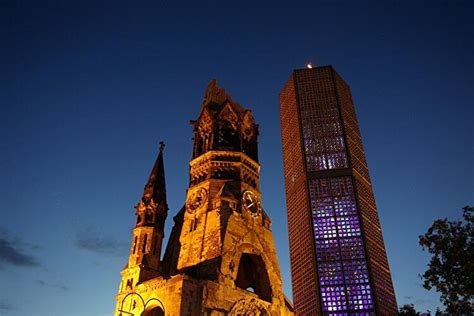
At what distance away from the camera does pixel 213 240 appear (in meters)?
39.5

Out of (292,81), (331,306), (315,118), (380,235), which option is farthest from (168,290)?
(292,81)

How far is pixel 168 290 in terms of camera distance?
34.8 m

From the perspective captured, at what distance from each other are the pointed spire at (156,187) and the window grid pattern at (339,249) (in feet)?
132

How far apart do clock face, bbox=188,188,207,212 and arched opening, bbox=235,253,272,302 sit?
7483 mm

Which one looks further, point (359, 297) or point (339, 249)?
point (339, 249)

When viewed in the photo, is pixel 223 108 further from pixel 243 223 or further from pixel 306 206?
pixel 306 206

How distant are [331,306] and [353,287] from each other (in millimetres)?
5395

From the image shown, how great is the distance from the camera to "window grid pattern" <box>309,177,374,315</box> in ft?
240

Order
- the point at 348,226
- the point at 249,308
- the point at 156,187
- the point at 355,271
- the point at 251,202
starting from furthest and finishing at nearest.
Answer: the point at 348,226, the point at 355,271, the point at 156,187, the point at 251,202, the point at 249,308

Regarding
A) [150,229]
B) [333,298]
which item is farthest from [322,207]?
[150,229]

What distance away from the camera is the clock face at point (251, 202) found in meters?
45.2

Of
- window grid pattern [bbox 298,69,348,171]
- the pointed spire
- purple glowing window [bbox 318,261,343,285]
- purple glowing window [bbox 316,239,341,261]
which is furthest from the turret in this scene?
window grid pattern [bbox 298,69,348,171]

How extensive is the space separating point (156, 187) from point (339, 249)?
43.7m

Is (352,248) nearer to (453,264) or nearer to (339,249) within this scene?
(339,249)
